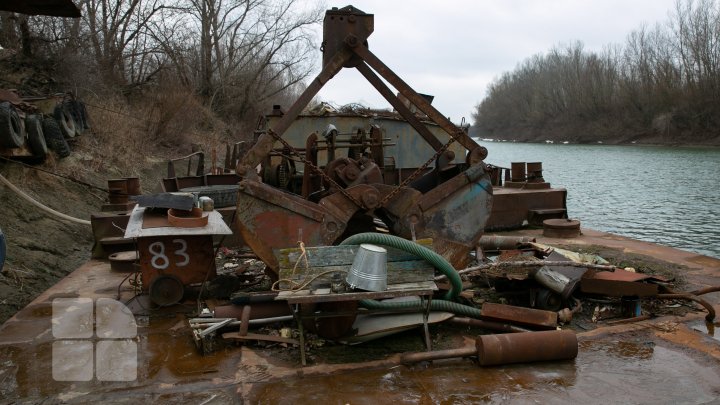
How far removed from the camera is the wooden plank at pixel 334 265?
14.0 feet

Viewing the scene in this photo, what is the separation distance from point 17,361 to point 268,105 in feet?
105

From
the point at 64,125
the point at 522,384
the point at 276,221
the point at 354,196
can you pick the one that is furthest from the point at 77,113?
the point at 522,384

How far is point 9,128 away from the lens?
892 centimetres

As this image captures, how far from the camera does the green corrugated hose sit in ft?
14.0

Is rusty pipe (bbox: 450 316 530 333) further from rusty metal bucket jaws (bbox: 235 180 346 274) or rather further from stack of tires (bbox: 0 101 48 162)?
stack of tires (bbox: 0 101 48 162)

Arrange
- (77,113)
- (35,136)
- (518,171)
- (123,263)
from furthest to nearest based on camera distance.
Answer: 1. (77,113)
2. (518,171)
3. (35,136)
4. (123,263)

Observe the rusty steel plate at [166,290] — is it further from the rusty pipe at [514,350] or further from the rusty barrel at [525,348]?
the rusty barrel at [525,348]

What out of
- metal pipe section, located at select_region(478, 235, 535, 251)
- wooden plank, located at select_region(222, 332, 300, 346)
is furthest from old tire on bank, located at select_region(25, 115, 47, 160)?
metal pipe section, located at select_region(478, 235, 535, 251)

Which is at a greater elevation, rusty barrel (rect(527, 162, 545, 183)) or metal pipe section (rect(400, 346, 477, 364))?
rusty barrel (rect(527, 162, 545, 183))

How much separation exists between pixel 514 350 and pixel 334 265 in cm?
138

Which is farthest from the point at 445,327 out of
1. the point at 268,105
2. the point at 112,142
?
the point at 268,105

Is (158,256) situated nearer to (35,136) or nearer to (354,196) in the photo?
(354,196)

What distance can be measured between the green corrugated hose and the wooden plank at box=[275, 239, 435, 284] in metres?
0.10

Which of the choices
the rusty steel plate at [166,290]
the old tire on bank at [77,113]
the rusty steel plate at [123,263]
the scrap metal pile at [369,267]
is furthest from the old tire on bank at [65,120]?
the rusty steel plate at [166,290]
